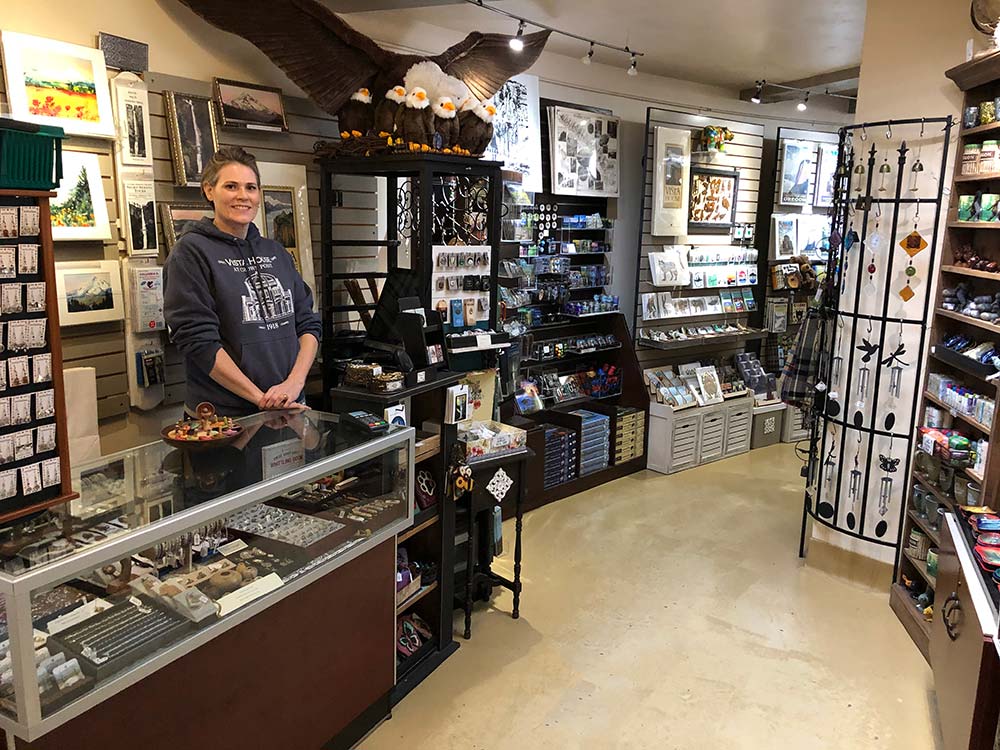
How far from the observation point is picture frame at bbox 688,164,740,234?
6320 mm

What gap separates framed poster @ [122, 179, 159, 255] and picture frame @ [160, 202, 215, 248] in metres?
0.06

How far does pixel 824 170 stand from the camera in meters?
7.12

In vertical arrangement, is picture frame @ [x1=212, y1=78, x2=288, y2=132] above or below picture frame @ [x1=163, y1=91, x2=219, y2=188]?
above

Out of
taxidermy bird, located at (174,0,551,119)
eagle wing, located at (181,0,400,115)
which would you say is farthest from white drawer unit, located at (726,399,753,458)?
eagle wing, located at (181,0,400,115)

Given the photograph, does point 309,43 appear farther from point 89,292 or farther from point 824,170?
point 824,170

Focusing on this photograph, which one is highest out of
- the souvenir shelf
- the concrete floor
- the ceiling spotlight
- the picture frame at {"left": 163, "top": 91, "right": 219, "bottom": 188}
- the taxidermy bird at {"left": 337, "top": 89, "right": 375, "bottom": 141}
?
the ceiling spotlight

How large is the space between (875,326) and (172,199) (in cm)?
351

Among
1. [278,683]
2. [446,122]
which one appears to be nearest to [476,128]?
[446,122]

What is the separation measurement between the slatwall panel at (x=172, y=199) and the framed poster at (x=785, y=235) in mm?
4180

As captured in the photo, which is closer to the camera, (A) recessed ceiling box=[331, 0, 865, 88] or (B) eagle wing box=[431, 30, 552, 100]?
(B) eagle wing box=[431, 30, 552, 100]

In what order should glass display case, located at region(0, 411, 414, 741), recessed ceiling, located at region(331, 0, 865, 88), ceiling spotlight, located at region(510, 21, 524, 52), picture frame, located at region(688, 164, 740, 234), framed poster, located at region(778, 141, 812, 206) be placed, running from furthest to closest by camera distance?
framed poster, located at region(778, 141, 812, 206), picture frame, located at region(688, 164, 740, 234), recessed ceiling, located at region(331, 0, 865, 88), ceiling spotlight, located at region(510, 21, 524, 52), glass display case, located at region(0, 411, 414, 741)

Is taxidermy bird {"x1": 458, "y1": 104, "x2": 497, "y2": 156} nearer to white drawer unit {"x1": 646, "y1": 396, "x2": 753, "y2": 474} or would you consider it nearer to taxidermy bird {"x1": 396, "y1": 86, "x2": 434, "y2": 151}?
taxidermy bird {"x1": 396, "y1": 86, "x2": 434, "y2": 151}

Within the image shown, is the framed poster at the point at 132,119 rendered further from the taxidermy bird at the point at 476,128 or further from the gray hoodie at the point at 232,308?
the taxidermy bird at the point at 476,128

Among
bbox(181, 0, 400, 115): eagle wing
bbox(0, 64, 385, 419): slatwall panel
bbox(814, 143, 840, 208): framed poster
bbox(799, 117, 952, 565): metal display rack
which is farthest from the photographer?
bbox(814, 143, 840, 208): framed poster
